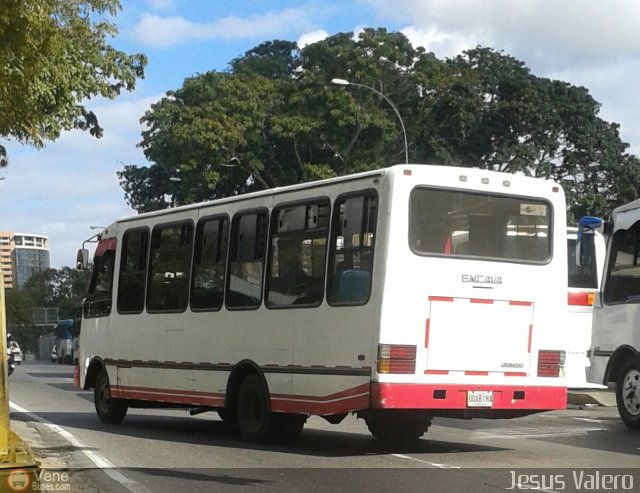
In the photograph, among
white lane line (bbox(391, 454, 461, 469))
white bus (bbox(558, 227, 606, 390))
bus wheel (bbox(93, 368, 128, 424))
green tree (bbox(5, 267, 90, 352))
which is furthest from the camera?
green tree (bbox(5, 267, 90, 352))

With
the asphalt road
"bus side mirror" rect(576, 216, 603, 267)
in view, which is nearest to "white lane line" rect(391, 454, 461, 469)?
the asphalt road

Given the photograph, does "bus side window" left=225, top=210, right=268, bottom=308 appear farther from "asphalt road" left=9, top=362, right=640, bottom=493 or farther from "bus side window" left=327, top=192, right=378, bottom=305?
"asphalt road" left=9, top=362, right=640, bottom=493

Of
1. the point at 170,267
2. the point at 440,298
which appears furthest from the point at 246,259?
the point at 440,298

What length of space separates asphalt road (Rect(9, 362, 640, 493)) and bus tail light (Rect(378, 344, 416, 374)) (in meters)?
0.98

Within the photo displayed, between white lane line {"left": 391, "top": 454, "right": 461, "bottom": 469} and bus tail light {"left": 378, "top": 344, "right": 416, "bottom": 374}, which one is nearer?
white lane line {"left": 391, "top": 454, "right": 461, "bottom": 469}

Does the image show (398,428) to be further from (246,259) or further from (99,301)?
(99,301)

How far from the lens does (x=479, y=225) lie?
13359mm

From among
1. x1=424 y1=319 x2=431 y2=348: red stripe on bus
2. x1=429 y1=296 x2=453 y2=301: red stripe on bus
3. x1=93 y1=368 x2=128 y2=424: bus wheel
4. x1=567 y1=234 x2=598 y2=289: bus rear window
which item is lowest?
x1=93 y1=368 x2=128 y2=424: bus wheel

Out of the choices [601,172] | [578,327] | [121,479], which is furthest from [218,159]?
[121,479]

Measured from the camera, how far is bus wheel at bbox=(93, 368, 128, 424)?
1830 cm

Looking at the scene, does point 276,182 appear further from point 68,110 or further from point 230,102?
point 68,110

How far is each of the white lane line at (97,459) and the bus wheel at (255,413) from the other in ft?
6.33

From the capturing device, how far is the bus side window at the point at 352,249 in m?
13.0

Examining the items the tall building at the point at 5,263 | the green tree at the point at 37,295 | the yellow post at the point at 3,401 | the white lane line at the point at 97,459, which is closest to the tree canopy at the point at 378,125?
the tall building at the point at 5,263
